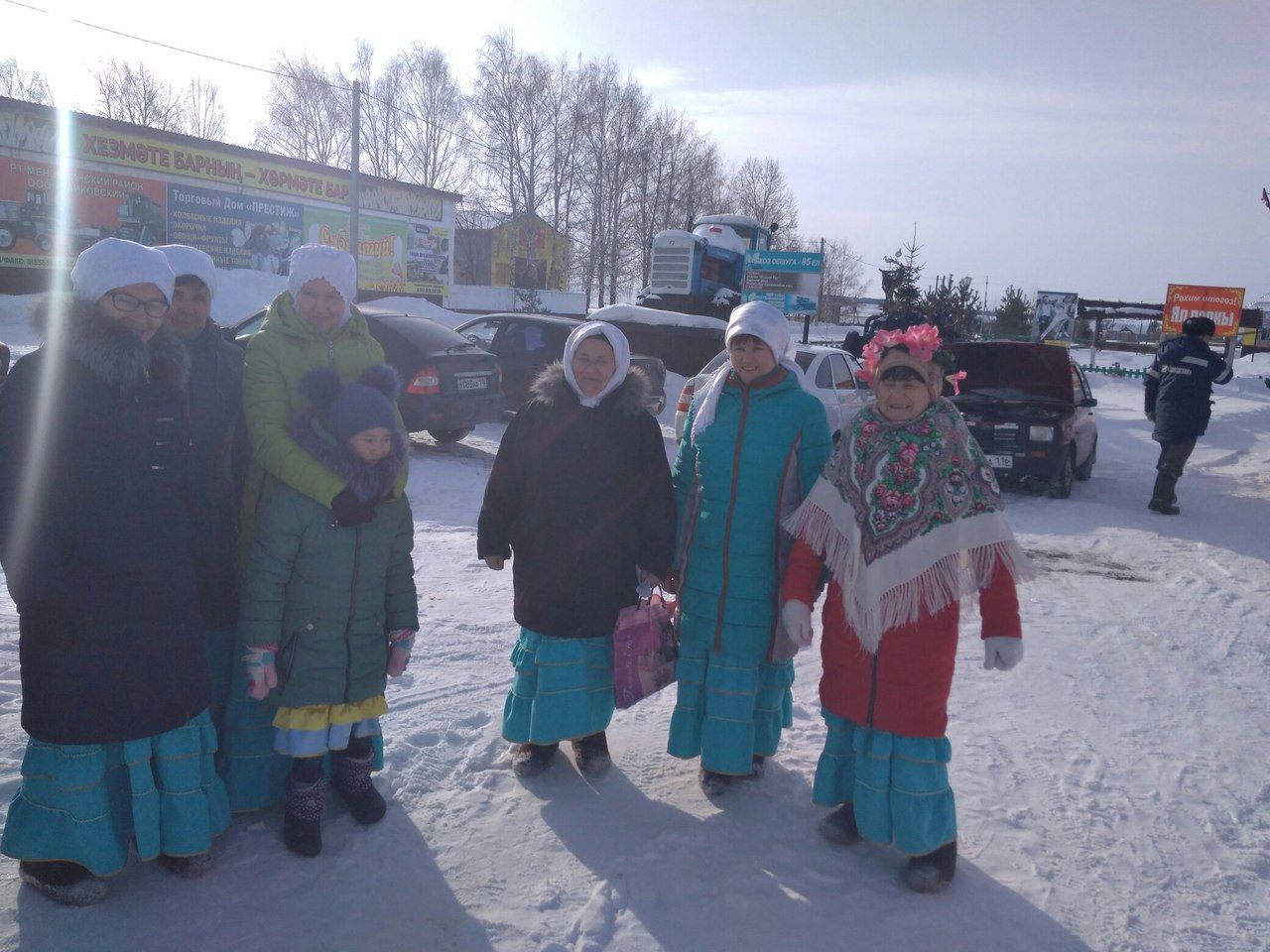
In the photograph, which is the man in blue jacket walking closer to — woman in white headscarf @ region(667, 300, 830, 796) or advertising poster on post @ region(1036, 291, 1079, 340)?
woman in white headscarf @ region(667, 300, 830, 796)

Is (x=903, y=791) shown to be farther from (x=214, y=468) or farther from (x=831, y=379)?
(x=831, y=379)

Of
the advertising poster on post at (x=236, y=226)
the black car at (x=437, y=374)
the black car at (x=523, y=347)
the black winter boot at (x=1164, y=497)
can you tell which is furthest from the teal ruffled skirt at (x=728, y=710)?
the advertising poster on post at (x=236, y=226)

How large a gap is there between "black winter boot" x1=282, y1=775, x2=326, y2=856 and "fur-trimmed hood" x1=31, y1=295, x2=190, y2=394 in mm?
1311

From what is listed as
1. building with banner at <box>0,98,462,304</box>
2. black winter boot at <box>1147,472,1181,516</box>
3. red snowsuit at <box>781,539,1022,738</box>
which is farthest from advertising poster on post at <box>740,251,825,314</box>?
red snowsuit at <box>781,539,1022,738</box>

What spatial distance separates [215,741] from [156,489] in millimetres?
816

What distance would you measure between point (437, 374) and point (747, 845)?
7.24 m

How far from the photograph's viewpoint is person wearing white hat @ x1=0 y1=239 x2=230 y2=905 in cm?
235

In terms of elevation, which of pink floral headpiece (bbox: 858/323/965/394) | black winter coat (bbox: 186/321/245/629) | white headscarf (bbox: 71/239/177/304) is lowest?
black winter coat (bbox: 186/321/245/629)

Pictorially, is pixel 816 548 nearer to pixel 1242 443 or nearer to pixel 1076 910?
pixel 1076 910

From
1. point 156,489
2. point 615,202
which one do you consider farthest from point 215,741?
point 615,202

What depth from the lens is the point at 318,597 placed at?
283cm

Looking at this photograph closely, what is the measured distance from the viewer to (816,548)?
2.96 metres

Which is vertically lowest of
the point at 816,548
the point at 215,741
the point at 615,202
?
the point at 215,741

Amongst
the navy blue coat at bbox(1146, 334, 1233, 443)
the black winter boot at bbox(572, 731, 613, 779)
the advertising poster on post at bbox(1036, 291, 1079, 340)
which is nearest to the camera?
the black winter boot at bbox(572, 731, 613, 779)
